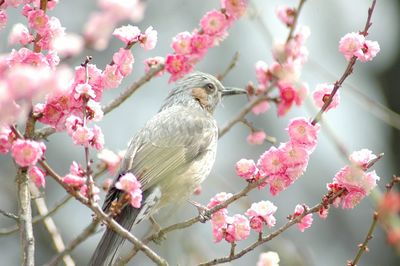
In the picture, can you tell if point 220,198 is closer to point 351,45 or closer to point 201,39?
point 201,39

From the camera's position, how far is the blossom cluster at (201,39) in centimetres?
340

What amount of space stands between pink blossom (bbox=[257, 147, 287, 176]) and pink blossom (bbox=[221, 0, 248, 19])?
0.64 meters

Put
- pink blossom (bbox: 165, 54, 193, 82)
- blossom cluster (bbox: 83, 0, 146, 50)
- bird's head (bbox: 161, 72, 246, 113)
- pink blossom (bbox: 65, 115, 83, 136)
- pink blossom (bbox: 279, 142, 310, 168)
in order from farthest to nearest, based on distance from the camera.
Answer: bird's head (bbox: 161, 72, 246, 113) → pink blossom (bbox: 165, 54, 193, 82) → pink blossom (bbox: 279, 142, 310, 168) → pink blossom (bbox: 65, 115, 83, 136) → blossom cluster (bbox: 83, 0, 146, 50)

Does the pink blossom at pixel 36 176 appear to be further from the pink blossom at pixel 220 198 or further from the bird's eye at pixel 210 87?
the bird's eye at pixel 210 87

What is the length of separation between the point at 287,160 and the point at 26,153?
120 cm

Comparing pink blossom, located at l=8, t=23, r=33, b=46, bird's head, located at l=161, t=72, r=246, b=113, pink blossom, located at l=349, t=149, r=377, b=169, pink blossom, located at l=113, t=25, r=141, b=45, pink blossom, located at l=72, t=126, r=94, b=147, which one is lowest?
pink blossom, located at l=349, t=149, r=377, b=169

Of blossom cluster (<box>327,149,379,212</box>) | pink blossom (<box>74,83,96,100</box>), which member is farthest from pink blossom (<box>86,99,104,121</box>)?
blossom cluster (<box>327,149,379,212</box>)

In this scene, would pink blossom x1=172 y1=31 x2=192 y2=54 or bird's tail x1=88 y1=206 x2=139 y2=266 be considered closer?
pink blossom x1=172 y1=31 x2=192 y2=54

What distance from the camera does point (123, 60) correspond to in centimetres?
370

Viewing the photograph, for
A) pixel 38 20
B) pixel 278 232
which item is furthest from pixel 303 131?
pixel 38 20

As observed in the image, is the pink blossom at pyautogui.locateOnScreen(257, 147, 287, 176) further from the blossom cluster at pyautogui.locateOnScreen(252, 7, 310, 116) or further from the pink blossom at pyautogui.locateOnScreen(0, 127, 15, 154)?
the pink blossom at pyautogui.locateOnScreen(0, 127, 15, 154)

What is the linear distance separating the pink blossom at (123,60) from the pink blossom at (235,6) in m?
0.59

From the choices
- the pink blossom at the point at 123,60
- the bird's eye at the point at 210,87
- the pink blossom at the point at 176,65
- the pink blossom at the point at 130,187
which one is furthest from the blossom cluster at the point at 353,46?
the bird's eye at the point at 210,87

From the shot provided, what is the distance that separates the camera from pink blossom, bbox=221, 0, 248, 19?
10.9 feet
